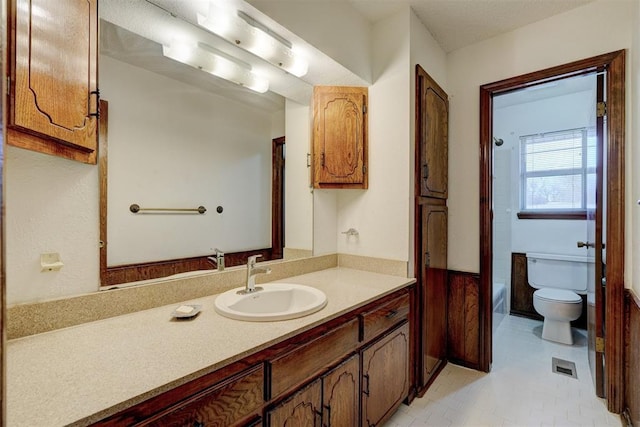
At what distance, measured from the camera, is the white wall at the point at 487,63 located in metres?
1.82

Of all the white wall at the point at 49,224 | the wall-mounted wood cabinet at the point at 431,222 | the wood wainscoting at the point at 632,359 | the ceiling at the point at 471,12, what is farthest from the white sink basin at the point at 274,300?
the ceiling at the point at 471,12

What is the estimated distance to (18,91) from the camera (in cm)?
71

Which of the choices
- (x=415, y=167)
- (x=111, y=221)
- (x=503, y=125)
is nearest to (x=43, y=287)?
(x=111, y=221)

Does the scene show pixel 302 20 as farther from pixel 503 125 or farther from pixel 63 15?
pixel 503 125

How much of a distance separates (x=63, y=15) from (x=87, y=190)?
1.85 feet

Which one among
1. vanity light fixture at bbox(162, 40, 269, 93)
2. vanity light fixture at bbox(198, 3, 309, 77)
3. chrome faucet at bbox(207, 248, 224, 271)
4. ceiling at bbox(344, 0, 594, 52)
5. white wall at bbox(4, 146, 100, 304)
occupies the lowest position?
chrome faucet at bbox(207, 248, 224, 271)

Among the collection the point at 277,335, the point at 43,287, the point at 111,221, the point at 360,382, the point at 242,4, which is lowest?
the point at 360,382

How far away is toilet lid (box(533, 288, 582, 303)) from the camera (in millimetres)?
2613

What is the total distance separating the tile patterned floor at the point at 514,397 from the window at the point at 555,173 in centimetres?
142

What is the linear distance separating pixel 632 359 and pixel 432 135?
170 centimetres

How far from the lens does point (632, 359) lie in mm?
1620

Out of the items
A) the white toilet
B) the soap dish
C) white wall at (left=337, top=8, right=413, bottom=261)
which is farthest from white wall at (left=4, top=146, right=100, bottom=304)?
the white toilet

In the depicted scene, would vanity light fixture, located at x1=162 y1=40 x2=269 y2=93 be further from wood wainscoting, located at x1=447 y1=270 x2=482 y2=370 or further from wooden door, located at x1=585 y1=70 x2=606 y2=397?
wooden door, located at x1=585 y1=70 x2=606 y2=397

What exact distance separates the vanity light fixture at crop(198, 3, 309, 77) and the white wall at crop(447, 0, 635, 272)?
1.37 meters
